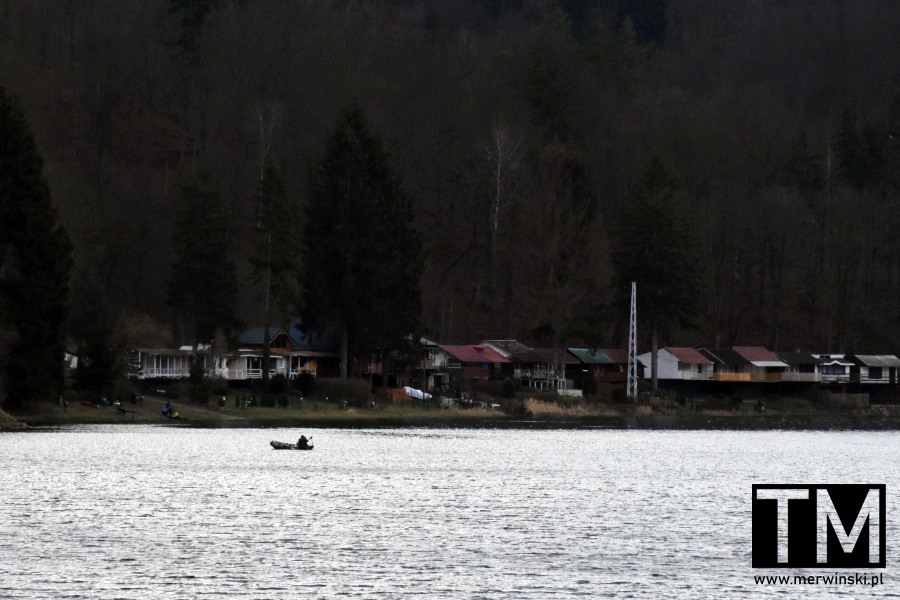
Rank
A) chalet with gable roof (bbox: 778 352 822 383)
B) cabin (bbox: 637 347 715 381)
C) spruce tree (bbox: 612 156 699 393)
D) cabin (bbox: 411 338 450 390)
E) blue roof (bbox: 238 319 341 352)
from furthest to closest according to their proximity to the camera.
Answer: chalet with gable roof (bbox: 778 352 822 383) < cabin (bbox: 637 347 715 381) < spruce tree (bbox: 612 156 699 393) < cabin (bbox: 411 338 450 390) < blue roof (bbox: 238 319 341 352)

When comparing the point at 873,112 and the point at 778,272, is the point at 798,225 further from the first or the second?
the point at 873,112

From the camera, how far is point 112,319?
104m

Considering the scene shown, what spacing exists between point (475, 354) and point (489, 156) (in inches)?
695

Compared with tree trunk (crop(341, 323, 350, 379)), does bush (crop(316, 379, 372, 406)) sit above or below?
below

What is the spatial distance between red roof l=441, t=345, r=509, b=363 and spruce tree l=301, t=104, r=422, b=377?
16.3 metres

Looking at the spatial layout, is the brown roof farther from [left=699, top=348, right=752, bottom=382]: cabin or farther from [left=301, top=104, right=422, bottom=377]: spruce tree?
[left=301, top=104, right=422, bottom=377]: spruce tree

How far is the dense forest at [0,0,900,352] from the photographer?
413ft

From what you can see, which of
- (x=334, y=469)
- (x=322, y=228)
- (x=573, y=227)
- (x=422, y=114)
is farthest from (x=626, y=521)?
(x=422, y=114)

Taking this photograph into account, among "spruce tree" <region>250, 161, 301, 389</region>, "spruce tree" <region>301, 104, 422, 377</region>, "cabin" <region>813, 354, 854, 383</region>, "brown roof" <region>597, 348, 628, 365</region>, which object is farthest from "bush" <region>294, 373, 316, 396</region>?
"cabin" <region>813, 354, 854, 383</region>

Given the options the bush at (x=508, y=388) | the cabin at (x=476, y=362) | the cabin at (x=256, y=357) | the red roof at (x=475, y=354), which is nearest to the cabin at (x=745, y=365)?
the cabin at (x=476, y=362)

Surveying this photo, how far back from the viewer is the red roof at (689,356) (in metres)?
131

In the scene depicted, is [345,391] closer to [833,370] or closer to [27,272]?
[27,272]

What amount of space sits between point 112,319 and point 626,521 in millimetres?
65316

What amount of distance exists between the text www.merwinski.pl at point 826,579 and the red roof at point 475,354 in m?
89.8
